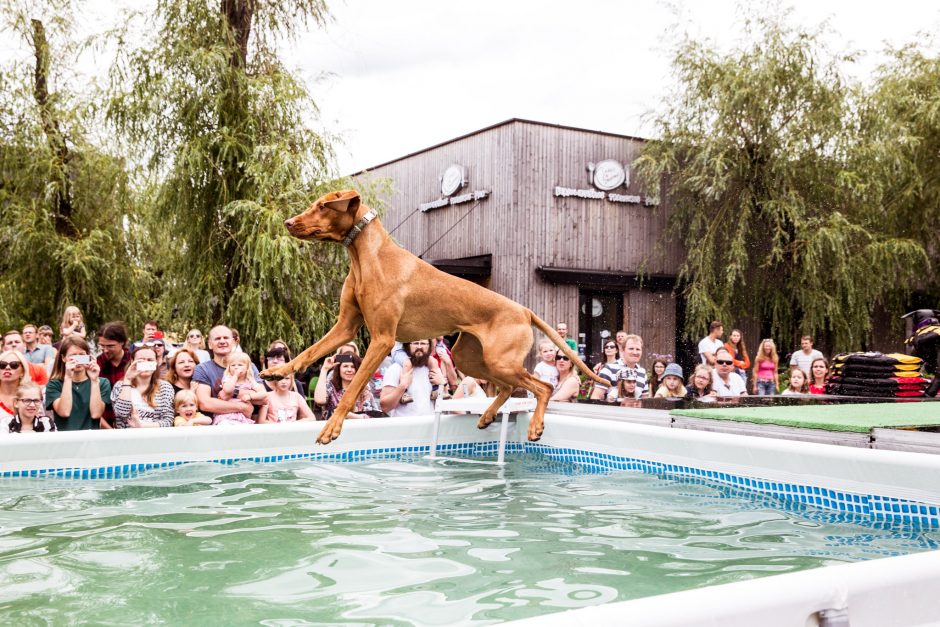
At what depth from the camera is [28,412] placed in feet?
18.3

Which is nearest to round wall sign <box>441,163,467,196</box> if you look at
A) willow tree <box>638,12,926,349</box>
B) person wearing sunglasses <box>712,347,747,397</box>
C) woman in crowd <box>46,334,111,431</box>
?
willow tree <box>638,12,926,349</box>

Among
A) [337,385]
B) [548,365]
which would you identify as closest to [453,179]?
[548,365]

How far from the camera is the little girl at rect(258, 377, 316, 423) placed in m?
6.80

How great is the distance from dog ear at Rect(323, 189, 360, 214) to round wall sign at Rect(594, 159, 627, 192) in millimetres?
14773

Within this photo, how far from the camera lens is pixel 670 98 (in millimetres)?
17688

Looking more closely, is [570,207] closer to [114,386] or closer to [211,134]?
[211,134]

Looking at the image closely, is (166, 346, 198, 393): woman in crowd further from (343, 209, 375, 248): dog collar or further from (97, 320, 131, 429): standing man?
(343, 209, 375, 248): dog collar

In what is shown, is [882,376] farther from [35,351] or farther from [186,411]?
[35,351]

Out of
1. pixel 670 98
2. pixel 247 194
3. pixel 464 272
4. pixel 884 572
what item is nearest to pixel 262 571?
pixel 884 572

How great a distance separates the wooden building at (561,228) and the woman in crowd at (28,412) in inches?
454

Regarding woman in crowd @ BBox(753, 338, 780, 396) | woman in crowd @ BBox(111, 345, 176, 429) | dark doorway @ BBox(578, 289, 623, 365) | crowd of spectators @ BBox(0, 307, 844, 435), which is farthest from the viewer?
dark doorway @ BBox(578, 289, 623, 365)

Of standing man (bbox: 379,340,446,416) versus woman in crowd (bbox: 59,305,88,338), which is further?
woman in crowd (bbox: 59,305,88,338)

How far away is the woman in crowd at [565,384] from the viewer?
26.9ft

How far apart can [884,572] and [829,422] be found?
344cm
